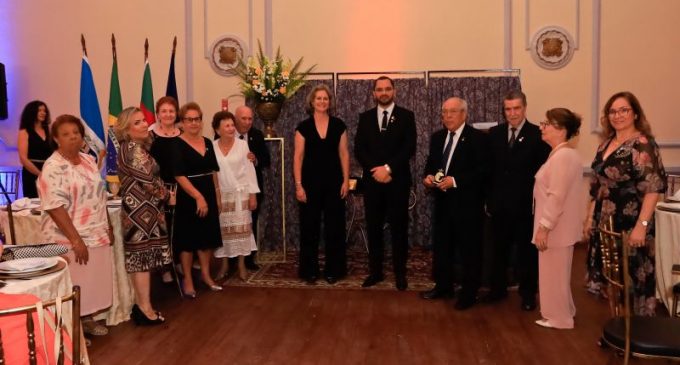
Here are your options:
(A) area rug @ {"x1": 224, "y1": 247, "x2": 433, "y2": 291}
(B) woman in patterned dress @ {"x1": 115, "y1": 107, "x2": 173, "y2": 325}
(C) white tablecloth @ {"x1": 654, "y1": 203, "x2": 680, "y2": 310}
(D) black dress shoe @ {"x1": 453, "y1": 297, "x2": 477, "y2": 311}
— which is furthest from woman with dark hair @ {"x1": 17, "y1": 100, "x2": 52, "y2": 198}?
(C) white tablecloth @ {"x1": 654, "y1": 203, "x2": 680, "y2": 310}

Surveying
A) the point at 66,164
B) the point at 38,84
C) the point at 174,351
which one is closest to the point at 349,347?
the point at 174,351

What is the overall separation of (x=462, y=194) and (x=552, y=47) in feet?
10.9

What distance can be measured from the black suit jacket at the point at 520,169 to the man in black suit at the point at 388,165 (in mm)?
738

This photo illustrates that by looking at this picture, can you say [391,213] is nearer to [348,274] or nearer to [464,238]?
[464,238]

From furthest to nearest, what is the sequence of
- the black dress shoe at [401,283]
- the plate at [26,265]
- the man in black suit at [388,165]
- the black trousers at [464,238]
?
the black dress shoe at [401,283] → the man in black suit at [388,165] → the black trousers at [464,238] → the plate at [26,265]

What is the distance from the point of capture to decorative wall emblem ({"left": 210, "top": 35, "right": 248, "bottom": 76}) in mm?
6898

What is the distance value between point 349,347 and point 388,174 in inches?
58.0

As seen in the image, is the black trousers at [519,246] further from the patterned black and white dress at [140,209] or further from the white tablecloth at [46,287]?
the white tablecloth at [46,287]

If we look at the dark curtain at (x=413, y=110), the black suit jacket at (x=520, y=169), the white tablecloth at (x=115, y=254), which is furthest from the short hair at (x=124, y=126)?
the dark curtain at (x=413, y=110)

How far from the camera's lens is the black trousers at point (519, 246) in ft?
13.4

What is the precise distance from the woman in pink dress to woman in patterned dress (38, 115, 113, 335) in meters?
2.57

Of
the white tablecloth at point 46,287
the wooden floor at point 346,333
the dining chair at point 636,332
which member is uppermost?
the white tablecloth at point 46,287

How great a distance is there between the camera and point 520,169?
403cm

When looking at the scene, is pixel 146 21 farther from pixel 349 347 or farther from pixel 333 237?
pixel 349 347
